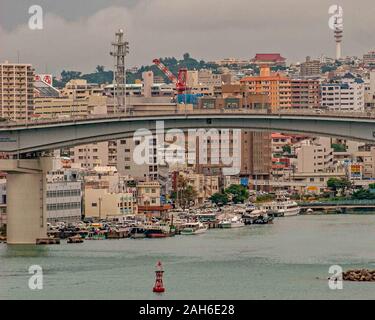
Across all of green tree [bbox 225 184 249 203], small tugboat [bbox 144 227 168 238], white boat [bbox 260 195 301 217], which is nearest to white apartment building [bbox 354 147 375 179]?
green tree [bbox 225 184 249 203]

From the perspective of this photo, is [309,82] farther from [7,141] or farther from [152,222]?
[7,141]

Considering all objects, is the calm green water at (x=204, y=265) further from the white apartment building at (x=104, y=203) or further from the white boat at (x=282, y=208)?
the white boat at (x=282, y=208)

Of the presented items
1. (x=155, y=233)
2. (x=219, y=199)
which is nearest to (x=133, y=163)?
(x=219, y=199)

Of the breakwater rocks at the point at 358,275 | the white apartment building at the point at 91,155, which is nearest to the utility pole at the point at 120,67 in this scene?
the white apartment building at the point at 91,155

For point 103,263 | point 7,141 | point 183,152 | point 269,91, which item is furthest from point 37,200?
point 269,91

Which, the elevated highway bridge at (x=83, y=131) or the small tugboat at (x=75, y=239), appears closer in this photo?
the elevated highway bridge at (x=83, y=131)

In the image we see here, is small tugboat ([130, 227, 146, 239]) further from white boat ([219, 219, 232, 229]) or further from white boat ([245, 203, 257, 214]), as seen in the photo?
white boat ([245, 203, 257, 214])
